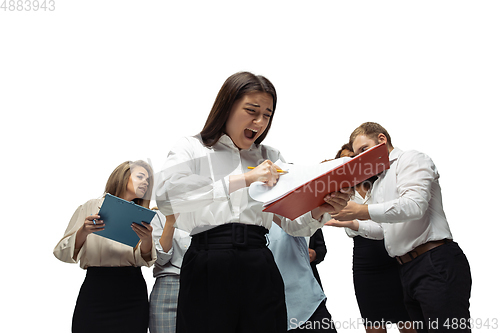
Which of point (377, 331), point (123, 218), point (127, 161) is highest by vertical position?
point (127, 161)

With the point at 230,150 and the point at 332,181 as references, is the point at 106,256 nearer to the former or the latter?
the point at 230,150

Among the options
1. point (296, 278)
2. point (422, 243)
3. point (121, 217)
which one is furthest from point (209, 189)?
point (422, 243)

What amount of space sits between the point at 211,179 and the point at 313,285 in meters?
1.38

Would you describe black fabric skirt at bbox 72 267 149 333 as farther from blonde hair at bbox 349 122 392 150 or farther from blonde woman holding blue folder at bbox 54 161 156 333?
blonde hair at bbox 349 122 392 150

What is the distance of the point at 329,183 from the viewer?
158cm

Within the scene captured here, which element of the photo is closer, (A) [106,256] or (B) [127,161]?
(A) [106,256]

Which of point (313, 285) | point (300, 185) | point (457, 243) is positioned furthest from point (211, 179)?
point (457, 243)

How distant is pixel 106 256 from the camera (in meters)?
2.64

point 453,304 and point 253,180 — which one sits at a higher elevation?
point 253,180

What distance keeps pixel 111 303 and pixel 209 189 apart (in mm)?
1498

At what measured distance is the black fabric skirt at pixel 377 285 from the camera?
3.09m

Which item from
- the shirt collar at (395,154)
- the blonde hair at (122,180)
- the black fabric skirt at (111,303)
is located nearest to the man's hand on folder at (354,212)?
the shirt collar at (395,154)

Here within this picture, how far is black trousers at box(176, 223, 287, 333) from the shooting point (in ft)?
5.13

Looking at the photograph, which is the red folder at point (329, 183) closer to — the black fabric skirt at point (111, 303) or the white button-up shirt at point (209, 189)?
the white button-up shirt at point (209, 189)
